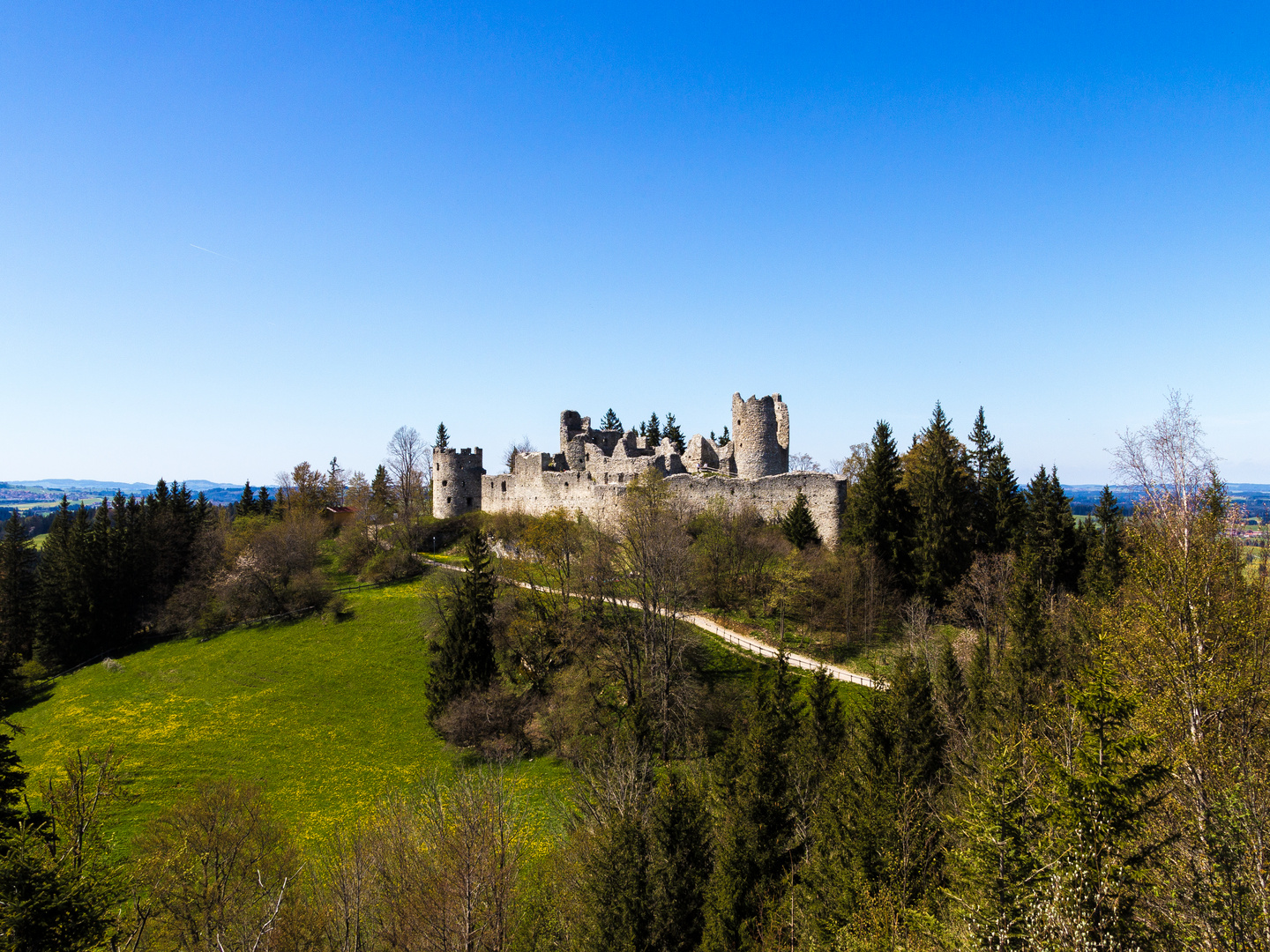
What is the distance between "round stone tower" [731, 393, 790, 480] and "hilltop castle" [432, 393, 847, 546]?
51 mm

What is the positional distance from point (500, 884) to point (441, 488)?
38.8m

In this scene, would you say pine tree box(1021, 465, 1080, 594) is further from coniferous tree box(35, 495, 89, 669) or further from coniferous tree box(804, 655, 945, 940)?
coniferous tree box(35, 495, 89, 669)

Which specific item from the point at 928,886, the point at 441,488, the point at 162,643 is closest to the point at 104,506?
the point at 162,643

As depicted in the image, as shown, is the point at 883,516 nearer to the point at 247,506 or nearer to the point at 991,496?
the point at 991,496

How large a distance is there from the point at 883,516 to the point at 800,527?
402cm

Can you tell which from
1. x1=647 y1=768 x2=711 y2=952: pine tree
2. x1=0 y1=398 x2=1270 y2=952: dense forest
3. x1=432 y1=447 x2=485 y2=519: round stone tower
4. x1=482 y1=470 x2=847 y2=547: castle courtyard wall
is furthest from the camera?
x1=432 y1=447 x2=485 y2=519: round stone tower

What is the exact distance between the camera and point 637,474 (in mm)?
42688

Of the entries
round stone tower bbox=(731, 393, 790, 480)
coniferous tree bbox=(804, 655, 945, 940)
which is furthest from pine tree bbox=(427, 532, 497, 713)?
coniferous tree bbox=(804, 655, 945, 940)

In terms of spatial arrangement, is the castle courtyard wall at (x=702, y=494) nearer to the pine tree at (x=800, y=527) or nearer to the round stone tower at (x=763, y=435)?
the pine tree at (x=800, y=527)

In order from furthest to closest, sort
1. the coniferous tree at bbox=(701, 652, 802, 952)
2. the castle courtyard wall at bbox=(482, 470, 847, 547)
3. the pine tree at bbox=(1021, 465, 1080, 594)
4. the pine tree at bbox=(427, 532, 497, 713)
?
1. the castle courtyard wall at bbox=(482, 470, 847, 547)
2. the pine tree at bbox=(1021, 465, 1080, 594)
3. the pine tree at bbox=(427, 532, 497, 713)
4. the coniferous tree at bbox=(701, 652, 802, 952)

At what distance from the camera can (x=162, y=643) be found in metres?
45.9

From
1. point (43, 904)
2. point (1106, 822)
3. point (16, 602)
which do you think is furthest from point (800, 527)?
point (16, 602)

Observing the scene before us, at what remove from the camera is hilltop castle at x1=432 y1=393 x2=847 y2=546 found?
3934 cm

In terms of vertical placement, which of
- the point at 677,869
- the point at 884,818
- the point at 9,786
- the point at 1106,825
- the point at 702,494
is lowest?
the point at 677,869
